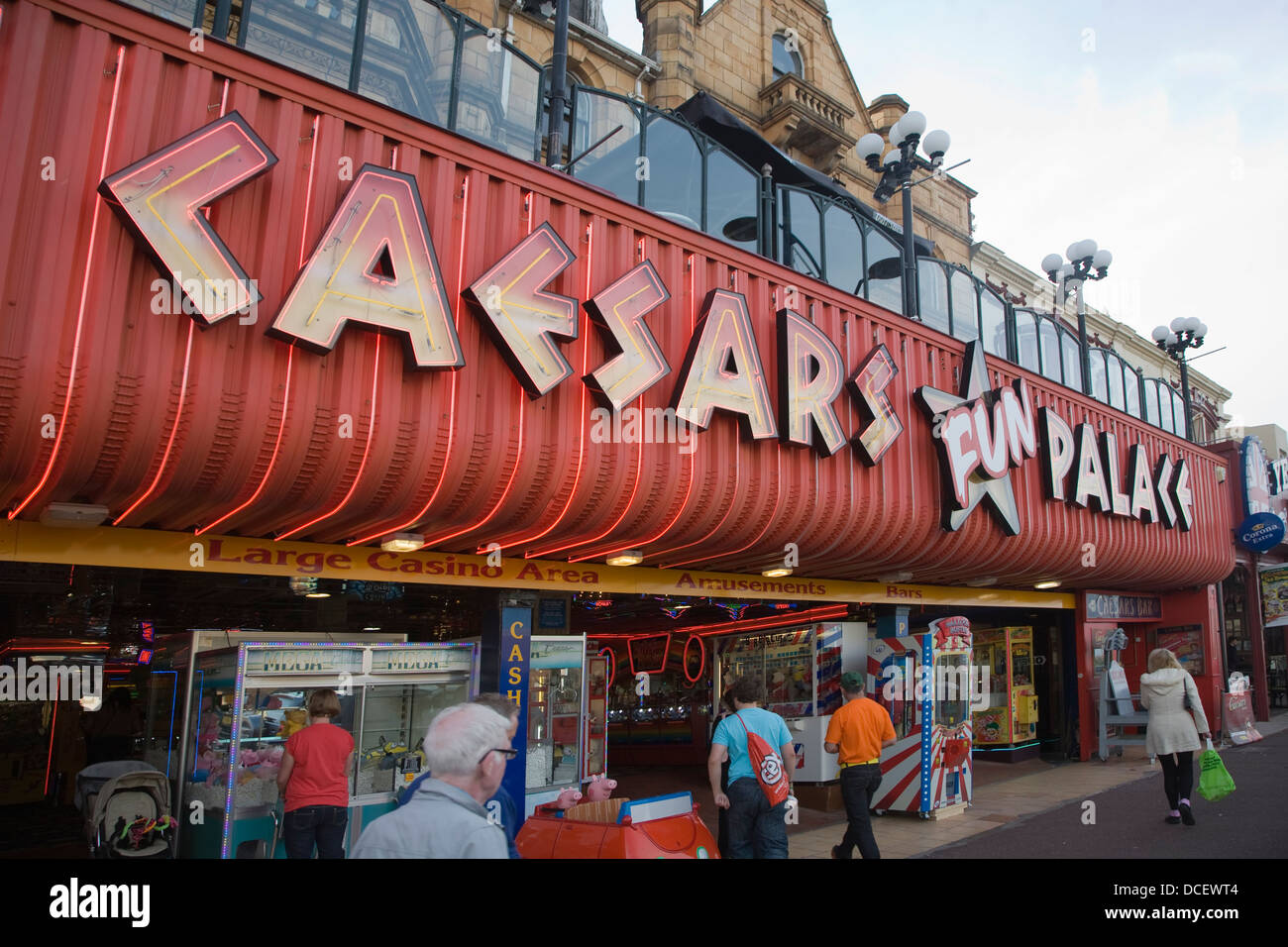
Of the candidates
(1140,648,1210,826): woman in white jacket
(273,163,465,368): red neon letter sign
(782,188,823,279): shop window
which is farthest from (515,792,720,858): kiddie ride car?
(782,188,823,279): shop window

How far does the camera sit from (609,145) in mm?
10156

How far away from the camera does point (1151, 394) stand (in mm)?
18562

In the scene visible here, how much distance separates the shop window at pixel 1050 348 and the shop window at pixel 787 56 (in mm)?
9188

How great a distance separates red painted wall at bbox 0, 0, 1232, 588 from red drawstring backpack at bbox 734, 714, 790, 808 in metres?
2.58

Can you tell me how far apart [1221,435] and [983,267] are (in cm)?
1876

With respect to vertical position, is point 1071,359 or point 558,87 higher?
point 558,87

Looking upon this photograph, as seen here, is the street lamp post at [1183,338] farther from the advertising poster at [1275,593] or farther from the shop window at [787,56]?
the shop window at [787,56]

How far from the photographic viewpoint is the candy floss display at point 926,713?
439 inches

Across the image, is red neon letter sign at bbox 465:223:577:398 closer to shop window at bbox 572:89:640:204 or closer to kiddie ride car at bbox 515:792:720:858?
shop window at bbox 572:89:640:204

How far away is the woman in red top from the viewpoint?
21.9 feet

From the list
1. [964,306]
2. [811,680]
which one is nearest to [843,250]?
[964,306]

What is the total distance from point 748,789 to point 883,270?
9.02 meters

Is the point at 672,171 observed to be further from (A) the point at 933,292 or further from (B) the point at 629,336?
(A) the point at 933,292
